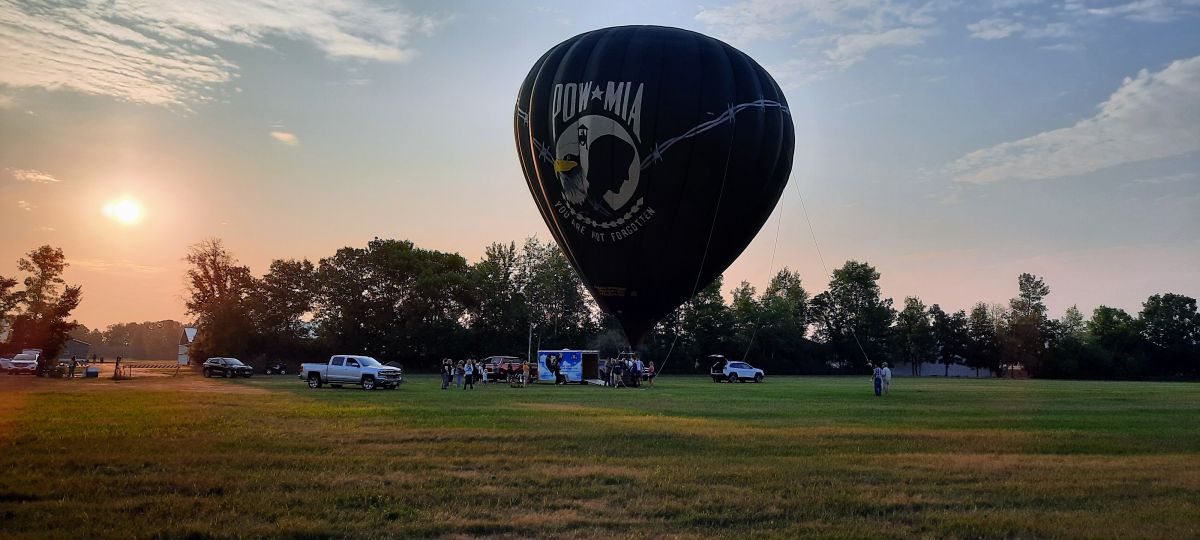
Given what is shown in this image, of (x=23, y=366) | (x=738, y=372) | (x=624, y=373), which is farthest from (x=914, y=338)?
(x=23, y=366)

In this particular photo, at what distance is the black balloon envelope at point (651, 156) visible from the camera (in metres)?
22.6

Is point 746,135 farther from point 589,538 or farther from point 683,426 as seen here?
point 589,538

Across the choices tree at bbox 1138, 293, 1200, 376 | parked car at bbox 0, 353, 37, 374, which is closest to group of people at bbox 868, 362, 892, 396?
parked car at bbox 0, 353, 37, 374

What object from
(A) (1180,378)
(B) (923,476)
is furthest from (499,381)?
(A) (1180,378)

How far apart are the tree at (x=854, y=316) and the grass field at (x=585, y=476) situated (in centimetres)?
7727

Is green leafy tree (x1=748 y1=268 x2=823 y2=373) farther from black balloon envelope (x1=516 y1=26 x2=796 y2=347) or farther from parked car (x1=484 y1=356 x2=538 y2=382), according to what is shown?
black balloon envelope (x1=516 y1=26 x2=796 y2=347)

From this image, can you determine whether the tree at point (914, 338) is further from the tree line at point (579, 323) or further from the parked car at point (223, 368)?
the parked car at point (223, 368)

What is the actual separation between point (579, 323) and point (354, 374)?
46497 millimetres

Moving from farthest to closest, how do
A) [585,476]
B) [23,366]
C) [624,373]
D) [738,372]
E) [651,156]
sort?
1. [738,372]
2. [23,366]
3. [624,373]
4. [651,156]
5. [585,476]

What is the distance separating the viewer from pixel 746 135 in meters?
23.0

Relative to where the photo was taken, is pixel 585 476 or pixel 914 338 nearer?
pixel 585 476

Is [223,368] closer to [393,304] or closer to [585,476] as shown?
[393,304]

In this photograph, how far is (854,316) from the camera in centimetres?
10206

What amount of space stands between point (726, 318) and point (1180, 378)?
48.6 metres
